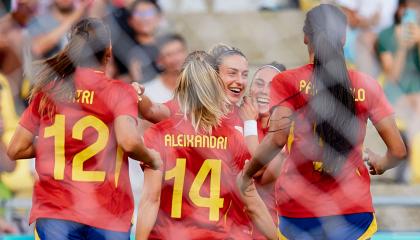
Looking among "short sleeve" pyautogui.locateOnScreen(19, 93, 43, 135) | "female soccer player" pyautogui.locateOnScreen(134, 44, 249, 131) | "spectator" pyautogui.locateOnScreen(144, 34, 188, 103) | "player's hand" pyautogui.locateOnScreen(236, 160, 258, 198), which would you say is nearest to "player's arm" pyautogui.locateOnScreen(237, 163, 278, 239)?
"player's hand" pyautogui.locateOnScreen(236, 160, 258, 198)

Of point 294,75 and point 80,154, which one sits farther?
point 80,154

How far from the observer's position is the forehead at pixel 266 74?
4645 mm

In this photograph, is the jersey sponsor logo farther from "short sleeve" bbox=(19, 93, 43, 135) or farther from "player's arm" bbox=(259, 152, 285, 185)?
"short sleeve" bbox=(19, 93, 43, 135)

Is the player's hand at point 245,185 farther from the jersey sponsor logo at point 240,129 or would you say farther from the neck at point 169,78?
the neck at point 169,78

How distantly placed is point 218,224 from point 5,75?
1.61m

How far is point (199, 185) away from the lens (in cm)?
387

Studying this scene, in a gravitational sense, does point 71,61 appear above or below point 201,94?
above

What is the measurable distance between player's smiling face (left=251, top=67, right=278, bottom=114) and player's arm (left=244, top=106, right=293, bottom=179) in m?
0.78

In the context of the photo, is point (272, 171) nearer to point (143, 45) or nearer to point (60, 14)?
point (143, 45)

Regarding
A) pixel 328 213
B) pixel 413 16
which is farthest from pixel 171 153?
pixel 413 16

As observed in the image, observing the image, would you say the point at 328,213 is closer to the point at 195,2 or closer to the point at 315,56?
the point at 315,56

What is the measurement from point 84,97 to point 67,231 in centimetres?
43

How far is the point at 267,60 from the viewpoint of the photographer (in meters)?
6.16

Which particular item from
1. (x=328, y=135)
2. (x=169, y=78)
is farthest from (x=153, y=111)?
(x=169, y=78)
